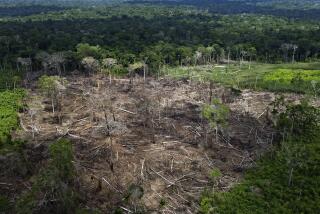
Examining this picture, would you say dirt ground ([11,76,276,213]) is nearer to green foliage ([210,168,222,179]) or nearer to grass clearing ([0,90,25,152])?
green foliage ([210,168,222,179])

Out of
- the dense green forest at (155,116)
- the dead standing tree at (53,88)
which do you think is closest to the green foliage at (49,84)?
the dead standing tree at (53,88)

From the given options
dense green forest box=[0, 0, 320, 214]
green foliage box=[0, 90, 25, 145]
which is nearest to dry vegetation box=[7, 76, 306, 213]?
dense green forest box=[0, 0, 320, 214]

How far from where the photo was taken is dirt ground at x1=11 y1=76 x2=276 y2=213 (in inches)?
1847

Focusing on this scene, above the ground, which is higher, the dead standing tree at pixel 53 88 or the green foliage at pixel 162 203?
the dead standing tree at pixel 53 88

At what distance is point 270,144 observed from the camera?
58.0 meters

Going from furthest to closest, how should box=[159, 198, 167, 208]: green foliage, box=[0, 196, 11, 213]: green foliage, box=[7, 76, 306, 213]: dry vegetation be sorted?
box=[7, 76, 306, 213]: dry vegetation < box=[159, 198, 167, 208]: green foliage < box=[0, 196, 11, 213]: green foliage

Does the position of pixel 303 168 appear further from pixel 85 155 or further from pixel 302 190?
pixel 85 155

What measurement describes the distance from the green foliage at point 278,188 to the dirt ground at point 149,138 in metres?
1.73

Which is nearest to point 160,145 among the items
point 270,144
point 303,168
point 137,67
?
point 270,144

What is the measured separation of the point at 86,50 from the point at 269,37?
57.3m

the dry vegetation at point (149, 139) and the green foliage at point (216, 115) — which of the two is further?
the green foliage at point (216, 115)

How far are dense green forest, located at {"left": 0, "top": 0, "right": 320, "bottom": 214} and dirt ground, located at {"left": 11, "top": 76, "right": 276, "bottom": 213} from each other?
227 mm

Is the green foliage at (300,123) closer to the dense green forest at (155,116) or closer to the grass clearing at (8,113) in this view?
the dense green forest at (155,116)

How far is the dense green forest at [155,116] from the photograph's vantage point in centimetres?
4447
